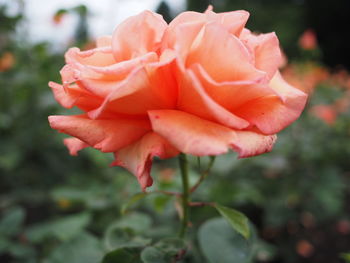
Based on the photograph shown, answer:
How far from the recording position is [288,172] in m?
1.90

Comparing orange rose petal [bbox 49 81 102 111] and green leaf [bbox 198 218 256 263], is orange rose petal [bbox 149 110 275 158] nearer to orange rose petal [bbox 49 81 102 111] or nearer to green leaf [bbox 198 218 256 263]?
orange rose petal [bbox 49 81 102 111]

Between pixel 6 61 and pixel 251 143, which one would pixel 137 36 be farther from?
pixel 6 61

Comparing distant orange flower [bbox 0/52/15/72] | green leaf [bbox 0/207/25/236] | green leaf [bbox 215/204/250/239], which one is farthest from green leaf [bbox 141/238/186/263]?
distant orange flower [bbox 0/52/15/72]

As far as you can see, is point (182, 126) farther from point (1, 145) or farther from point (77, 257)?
point (1, 145)

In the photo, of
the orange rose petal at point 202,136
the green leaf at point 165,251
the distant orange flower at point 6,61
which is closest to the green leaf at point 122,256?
the green leaf at point 165,251

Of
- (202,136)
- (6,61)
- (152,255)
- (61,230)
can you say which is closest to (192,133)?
(202,136)

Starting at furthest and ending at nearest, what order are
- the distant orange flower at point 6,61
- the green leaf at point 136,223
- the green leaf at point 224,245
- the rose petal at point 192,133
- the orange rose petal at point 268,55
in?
1. the distant orange flower at point 6,61
2. the green leaf at point 136,223
3. the green leaf at point 224,245
4. the orange rose petal at point 268,55
5. the rose petal at point 192,133

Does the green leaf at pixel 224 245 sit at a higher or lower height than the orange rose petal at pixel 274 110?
lower

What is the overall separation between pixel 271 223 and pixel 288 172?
36 centimetres

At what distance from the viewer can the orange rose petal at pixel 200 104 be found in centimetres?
39

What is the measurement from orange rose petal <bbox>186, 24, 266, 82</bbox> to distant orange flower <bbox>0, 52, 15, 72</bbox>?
1625 mm

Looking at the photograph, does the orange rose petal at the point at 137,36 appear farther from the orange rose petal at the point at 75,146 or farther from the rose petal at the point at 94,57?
the orange rose petal at the point at 75,146

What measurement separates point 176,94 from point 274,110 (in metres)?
0.13

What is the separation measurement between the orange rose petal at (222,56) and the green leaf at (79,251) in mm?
424
